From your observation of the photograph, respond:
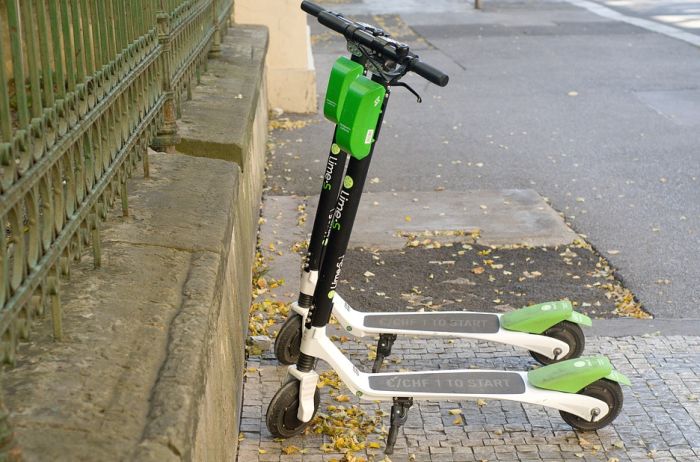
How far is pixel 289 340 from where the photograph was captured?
173 inches

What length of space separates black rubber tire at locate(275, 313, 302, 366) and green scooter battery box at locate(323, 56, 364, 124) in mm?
1132

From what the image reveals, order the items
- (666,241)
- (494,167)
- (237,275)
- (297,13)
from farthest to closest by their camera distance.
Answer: (297,13) < (494,167) < (666,241) < (237,275)

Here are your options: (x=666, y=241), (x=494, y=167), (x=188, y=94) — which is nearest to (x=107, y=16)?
(x=188, y=94)

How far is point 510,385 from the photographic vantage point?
387cm

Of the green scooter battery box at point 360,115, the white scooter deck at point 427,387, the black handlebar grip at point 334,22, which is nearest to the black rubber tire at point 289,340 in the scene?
the white scooter deck at point 427,387

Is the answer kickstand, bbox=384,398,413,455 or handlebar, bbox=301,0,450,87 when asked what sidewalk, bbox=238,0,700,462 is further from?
handlebar, bbox=301,0,450,87

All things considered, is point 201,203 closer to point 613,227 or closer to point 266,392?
point 266,392

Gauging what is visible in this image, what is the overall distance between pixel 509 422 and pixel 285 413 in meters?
0.95

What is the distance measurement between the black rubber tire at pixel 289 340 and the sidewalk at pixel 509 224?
0.07 m

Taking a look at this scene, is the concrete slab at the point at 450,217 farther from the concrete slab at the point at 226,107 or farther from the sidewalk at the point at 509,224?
the concrete slab at the point at 226,107

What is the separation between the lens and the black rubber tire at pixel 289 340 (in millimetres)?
4379

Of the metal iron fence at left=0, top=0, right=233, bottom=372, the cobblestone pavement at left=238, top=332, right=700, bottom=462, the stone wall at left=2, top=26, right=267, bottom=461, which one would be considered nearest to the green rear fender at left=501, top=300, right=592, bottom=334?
the cobblestone pavement at left=238, top=332, right=700, bottom=462

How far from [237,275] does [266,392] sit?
0.54 m

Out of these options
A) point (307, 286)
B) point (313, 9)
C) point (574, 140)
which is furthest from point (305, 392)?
point (574, 140)
